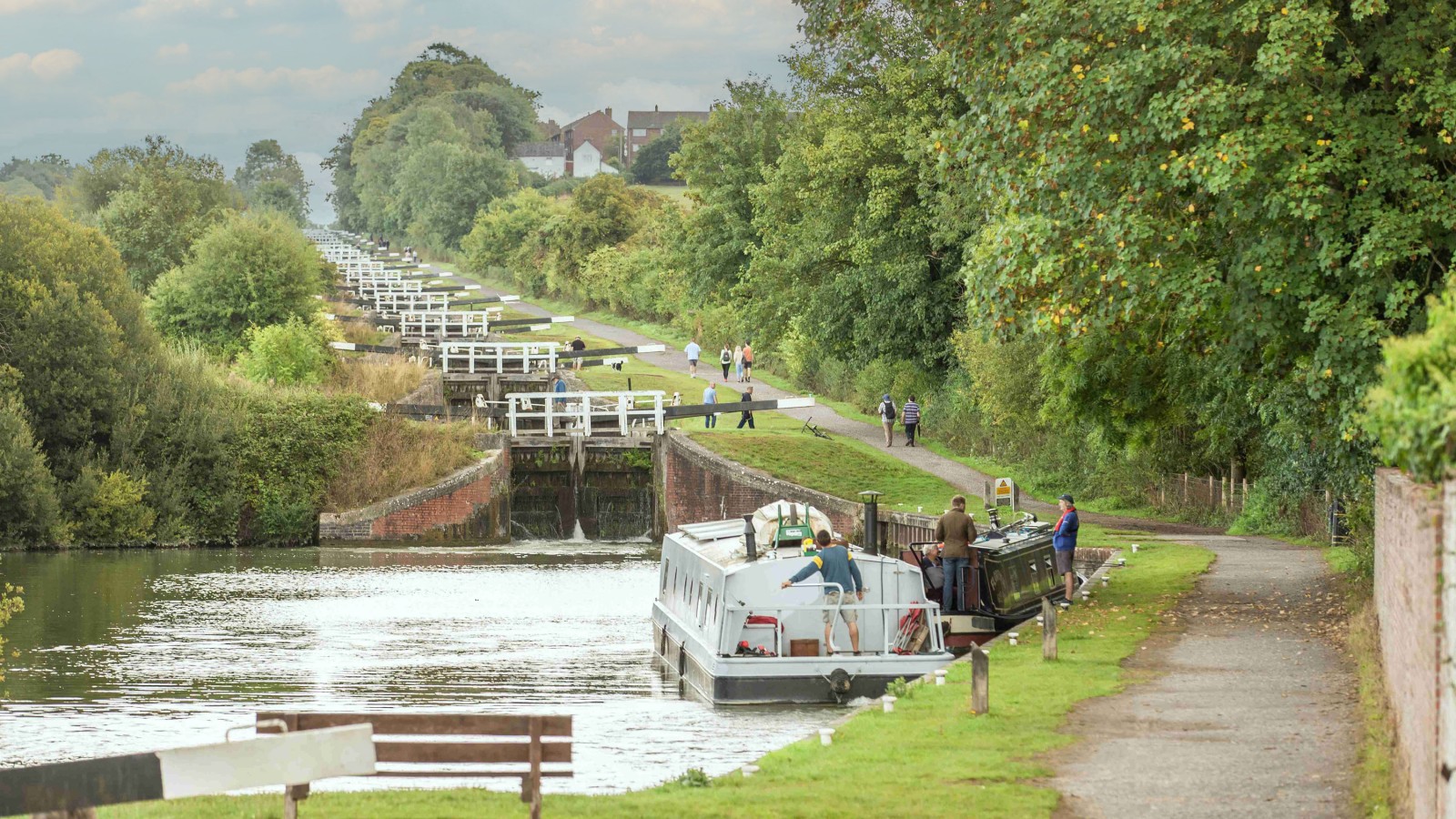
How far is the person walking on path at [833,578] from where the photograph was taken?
1936cm

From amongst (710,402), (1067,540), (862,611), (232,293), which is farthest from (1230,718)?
(232,293)

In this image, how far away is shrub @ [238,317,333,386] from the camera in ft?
169

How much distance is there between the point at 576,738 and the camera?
57.6 ft

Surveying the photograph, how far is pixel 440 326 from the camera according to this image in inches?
2798

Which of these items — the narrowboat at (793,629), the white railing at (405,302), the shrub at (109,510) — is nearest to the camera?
the narrowboat at (793,629)

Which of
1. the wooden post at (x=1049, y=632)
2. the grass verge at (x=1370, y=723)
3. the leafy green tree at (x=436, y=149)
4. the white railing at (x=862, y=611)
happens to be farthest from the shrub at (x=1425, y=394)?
the leafy green tree at (x=436, y=149)

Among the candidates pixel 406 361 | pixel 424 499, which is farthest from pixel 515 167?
pixel 424 499

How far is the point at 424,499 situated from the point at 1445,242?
28.8m

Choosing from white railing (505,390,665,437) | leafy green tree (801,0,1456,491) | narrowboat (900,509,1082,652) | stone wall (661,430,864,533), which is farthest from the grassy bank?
white railing (505,390,665,437)

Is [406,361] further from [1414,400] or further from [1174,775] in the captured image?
[1414,400]

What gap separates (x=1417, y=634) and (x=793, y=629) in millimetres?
11292

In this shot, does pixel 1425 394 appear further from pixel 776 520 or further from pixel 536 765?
pixel 776 520

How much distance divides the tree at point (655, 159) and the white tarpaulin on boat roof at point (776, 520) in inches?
4995

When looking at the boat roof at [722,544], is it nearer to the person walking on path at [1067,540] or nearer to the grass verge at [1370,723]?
the person walking on path at [1067,540]
